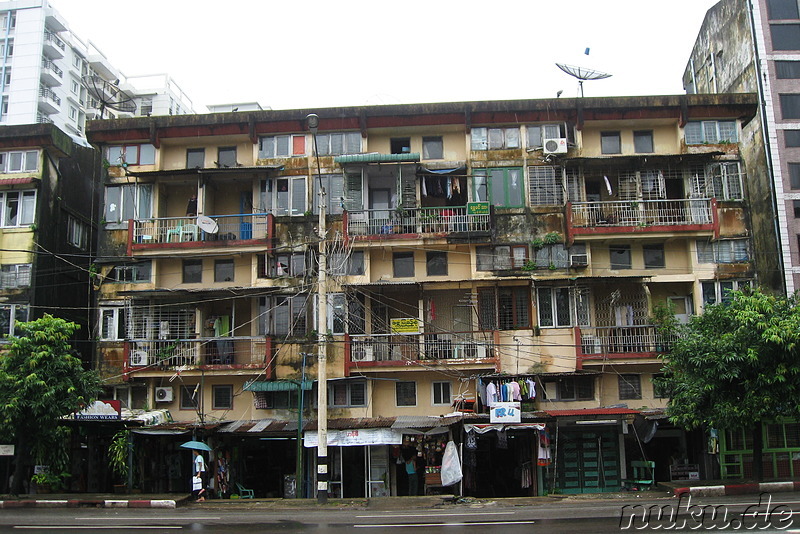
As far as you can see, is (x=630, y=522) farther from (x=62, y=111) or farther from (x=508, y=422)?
(x=62, y=111)

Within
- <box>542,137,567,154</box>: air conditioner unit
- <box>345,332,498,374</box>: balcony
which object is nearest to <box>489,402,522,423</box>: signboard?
<box>345,332,498,374</box>: balcony

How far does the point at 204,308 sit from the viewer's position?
28.5m

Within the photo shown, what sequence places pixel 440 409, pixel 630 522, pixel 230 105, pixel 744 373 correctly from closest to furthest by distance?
pixel 630 522, pixel 744 373, pixel 440 409, pixel 230 105

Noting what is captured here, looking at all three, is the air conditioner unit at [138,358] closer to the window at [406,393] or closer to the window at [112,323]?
the window at [112,323]

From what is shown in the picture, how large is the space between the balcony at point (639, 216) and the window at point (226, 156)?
14146mm

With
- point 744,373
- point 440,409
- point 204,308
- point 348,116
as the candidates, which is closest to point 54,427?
point 204,308

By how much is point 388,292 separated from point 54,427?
12.8m

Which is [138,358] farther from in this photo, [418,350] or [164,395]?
[418,350]

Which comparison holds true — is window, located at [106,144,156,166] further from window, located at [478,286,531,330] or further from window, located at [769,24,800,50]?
window, located at [769,24,800,50]

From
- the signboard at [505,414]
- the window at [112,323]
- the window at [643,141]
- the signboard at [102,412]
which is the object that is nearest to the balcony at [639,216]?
the window at [643,141]

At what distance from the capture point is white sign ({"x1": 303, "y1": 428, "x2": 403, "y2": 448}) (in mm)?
24266

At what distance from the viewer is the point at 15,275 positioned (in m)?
28.3

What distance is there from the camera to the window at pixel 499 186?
28.2 meters

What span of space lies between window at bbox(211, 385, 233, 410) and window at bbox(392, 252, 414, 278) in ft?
26.7
